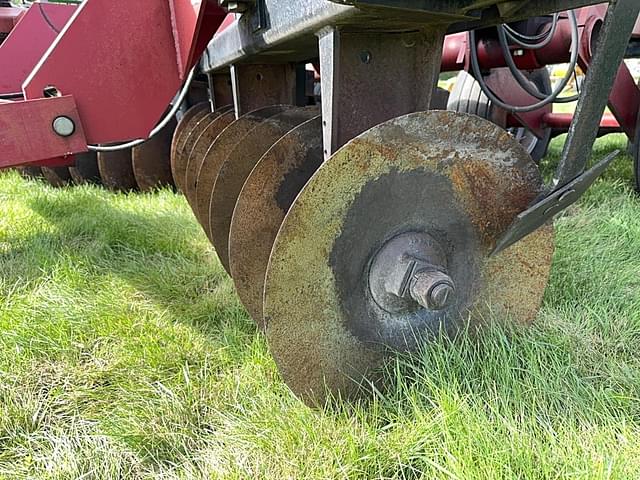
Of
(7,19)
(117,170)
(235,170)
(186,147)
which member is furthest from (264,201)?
(7,19)

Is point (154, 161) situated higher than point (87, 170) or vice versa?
Answer: point (154, 161)

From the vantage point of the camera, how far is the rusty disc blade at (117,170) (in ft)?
11.5

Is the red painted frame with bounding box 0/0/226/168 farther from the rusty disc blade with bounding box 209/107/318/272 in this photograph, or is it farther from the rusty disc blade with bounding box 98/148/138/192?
the rusty disc blade with bounding box 98/148/138/192

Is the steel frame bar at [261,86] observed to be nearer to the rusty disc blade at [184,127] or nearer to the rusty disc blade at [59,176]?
the rusty disc blade at [184,127]

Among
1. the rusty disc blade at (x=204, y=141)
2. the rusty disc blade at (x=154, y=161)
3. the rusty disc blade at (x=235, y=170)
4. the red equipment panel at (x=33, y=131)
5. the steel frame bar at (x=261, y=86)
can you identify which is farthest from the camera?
the rusty disc blade at (x=154, y=161)

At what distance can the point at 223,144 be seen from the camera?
1.85 metres

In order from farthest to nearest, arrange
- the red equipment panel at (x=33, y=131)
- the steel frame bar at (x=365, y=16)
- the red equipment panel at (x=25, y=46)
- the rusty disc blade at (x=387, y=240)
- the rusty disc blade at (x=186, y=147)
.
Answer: the red equipment panel at (x=25, y=46) < the rusty disc blade at (x=186, y=147) < the red equipment panel at (x=33, y=131) < the rusty disc blade at (x=387, y=240) < the steel frame bar at (x=365, y=16)

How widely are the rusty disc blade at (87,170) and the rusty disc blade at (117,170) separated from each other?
0.14m

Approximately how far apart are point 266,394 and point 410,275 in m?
0.48

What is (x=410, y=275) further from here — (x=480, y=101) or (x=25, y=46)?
(x=480, y=101)

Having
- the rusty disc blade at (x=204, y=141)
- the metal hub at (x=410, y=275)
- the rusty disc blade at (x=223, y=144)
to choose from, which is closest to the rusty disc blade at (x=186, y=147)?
the rusty disc blade at (x=204, y=141)

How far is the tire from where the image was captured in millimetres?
3430

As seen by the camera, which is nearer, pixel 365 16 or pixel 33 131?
pixel 365 16

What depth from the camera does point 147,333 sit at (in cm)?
165
